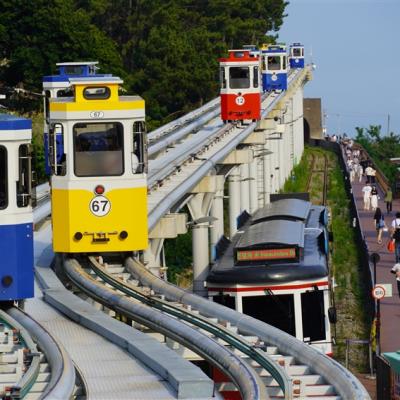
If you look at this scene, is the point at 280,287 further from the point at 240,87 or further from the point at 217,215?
the point at 240,87

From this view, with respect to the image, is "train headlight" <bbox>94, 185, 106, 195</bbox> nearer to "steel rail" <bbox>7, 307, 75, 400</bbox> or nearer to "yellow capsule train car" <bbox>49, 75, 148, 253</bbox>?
"yellow capsule train car" <bbox>49, 75, 148, 253</bbox>

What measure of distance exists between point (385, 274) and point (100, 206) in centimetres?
1688

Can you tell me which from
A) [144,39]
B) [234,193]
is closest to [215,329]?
[234,193]

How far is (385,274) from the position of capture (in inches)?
1457

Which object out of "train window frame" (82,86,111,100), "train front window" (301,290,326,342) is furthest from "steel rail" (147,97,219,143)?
"train window frame" (82,86,111,100)

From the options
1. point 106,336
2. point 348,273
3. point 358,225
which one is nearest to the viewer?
point 106,336

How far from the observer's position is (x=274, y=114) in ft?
217

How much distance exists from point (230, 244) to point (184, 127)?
86.5 ft

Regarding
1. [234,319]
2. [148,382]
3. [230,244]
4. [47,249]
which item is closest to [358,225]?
[230,244]

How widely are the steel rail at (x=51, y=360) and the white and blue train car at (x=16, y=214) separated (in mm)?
305

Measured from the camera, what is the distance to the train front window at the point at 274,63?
76.4 meters

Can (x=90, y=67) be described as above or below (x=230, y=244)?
above

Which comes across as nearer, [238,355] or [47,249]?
[238,355]

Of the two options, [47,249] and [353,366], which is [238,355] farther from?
[353,366]
